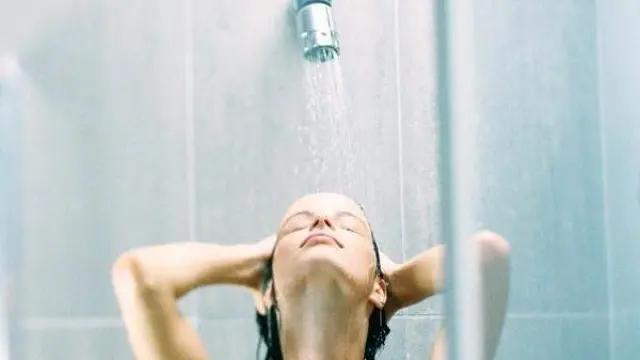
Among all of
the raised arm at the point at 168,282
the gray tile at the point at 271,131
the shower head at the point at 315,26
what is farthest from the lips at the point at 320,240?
the shower head at the point at 315,26

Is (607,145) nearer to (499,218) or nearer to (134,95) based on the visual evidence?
(499,218)

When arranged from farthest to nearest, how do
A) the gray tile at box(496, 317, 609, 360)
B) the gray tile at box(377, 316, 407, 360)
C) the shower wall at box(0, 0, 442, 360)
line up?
the gray tile at box(377, 316, 407, 360)
the shower wall at box(0, 0, 442, 360)
the gray tile at box(496, 317, 609, 360)

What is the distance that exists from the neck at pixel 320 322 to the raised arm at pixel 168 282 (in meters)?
0.10

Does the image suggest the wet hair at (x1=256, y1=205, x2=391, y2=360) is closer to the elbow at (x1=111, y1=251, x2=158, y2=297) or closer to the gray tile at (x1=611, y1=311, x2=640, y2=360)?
the elbow at (x1=111, y1=251, x2=158, y2=297)

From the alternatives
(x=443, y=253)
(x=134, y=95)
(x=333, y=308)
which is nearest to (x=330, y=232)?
(x=333, y=308)

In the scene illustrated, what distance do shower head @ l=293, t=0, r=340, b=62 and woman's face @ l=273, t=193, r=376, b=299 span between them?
0.25 metres

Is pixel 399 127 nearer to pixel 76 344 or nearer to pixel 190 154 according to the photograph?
pixel 190 154

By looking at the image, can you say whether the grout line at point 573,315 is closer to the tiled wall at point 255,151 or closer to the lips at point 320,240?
the tiled wall at point 255,151

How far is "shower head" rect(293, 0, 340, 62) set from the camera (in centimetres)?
141

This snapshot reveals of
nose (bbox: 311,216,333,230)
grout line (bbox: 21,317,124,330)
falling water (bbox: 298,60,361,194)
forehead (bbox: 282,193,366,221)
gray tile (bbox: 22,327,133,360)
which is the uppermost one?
falling water (bbox: 298,60,361,194)

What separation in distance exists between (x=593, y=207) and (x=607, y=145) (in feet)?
0.23

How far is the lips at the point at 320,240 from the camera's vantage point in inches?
49.3

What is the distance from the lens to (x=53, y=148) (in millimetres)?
1168

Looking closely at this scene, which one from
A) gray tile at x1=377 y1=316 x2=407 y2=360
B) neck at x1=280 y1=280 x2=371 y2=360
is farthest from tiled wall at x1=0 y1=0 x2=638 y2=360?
neck at x1=280 y1=280 x2=371 y2=360
